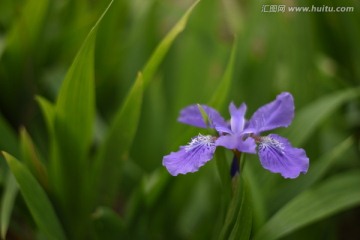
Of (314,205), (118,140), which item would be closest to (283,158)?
(314,205)

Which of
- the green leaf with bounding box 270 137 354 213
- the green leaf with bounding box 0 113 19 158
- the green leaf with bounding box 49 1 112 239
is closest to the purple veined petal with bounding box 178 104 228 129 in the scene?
the green leaf with bounding box 49 1 112 239

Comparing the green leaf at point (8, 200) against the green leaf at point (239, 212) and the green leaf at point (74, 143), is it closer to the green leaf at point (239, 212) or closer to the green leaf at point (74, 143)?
the green leaf at point (74, 143)

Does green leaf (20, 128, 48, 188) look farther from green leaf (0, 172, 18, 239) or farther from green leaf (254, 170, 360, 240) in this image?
green leaf (254, 170, 360, 240)

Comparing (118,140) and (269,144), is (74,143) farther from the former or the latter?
(269,144)

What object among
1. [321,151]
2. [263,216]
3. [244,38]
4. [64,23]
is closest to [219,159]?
[263,216]

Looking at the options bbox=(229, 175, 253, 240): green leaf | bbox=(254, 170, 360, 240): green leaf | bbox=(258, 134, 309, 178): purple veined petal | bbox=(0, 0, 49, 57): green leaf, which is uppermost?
bbox=(0, 0, 49, 57): green leaf
